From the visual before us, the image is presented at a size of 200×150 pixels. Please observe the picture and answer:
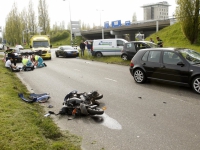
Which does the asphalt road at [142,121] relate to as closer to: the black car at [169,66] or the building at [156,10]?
the black car at [169,66]

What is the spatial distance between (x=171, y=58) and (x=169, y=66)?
322 mm

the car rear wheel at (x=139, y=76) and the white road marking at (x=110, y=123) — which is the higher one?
the car rear wheel at (x=139, y=76)

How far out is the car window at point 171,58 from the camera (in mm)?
8188

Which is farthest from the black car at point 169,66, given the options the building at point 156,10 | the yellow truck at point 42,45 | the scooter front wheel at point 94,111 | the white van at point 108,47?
the building at point 156,10

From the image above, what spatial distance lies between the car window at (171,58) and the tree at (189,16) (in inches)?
627

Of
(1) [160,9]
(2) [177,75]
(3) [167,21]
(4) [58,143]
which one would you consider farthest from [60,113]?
(1) [160,9]

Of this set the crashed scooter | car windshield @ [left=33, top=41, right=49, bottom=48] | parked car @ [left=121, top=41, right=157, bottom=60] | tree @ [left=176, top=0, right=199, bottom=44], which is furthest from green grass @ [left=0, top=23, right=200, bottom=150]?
tree @ [left=176, top=0, right=199, bottom=44]

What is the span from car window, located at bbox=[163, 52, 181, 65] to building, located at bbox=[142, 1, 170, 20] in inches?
5892

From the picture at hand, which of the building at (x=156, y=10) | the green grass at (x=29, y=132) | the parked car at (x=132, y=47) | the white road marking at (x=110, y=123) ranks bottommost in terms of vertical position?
the white road marking at (x=110, y=123)

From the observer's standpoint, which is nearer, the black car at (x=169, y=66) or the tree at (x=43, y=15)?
the black car at (x=169, y=66)

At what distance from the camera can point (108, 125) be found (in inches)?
208

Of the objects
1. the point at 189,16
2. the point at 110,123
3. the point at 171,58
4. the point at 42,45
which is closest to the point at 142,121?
the point at 110,123

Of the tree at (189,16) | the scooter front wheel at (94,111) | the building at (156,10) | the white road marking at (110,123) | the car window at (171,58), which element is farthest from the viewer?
the building at (156,10)

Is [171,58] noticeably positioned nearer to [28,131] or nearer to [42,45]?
[28,131]
